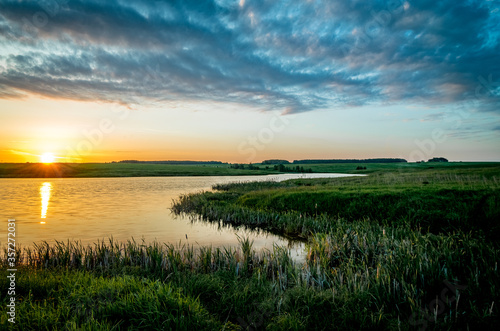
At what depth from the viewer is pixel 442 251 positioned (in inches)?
418

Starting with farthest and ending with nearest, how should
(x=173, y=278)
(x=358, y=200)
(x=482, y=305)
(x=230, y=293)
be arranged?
1. (x=358, y=200)
2. (x=173, y=278)
3. (x=230, y=293)
4. (x=482, y=305)

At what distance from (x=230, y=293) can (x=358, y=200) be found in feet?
58.0

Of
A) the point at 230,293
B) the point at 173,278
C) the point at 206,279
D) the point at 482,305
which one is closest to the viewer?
the point at 482,305

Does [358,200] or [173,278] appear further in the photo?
[358,200]

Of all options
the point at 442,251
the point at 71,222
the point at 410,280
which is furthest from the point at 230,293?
the point at 71,222

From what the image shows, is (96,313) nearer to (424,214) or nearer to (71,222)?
(424,214)

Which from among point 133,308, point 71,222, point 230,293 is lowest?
point 71,222

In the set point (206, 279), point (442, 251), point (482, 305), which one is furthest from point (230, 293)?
point (442, 251)

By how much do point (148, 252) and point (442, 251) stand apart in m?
11.8

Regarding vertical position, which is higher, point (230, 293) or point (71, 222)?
point (230, 293)

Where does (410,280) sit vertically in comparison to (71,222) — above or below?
above

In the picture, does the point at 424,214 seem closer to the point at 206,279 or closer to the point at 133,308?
the point at 206,279

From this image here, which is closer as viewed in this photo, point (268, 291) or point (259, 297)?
point (259, 297)

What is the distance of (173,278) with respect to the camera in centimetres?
945
